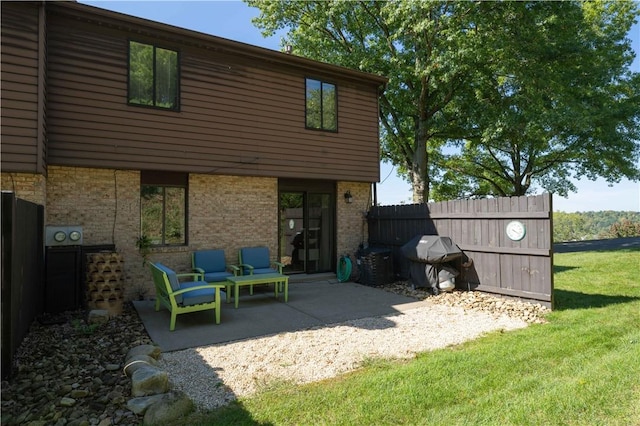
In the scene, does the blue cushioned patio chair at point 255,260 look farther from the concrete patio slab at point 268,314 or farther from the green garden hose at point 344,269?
the green garden hose at point 344,269

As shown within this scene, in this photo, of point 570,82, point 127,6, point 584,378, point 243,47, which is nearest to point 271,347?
point 584,378

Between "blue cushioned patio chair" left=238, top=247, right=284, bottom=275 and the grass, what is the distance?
481 cm

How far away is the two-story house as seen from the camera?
666 cm

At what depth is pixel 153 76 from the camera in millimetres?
8023

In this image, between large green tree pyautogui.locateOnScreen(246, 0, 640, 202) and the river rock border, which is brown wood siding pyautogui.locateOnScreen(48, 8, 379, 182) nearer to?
the river rock border

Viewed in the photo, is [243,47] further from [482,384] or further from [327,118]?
[482,384]

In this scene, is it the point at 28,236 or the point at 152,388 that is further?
the point at 28,236

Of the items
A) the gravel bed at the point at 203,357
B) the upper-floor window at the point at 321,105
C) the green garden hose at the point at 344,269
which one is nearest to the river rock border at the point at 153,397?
the gravel bed at the point at 203,357

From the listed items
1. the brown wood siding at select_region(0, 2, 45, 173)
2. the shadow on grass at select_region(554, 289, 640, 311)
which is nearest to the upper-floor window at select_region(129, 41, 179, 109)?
the brown wood siding at select_region(0, 2, 45, 173)

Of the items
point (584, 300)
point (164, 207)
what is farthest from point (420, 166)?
point (164, 207)

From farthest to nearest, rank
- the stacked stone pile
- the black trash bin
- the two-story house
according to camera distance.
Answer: the black trash bin → the two-story house → the stacked stone pile

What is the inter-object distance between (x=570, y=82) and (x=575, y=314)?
50.0ft

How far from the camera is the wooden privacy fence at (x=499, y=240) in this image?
6879 millimetres

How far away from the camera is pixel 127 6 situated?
8.06 metres
